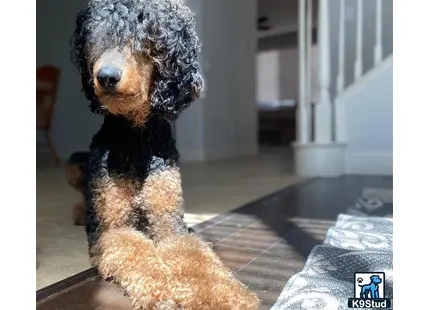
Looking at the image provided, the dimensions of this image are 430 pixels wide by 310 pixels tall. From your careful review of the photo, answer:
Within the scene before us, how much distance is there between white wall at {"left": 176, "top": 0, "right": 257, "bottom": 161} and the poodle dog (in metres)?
2.12

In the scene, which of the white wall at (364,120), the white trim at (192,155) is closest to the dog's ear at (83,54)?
the white wall at (364,120)

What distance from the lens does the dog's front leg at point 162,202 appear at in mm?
820

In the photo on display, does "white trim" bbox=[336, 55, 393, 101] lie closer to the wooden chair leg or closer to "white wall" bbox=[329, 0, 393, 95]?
"white wall" bbox=[329, 0, 393, 95]

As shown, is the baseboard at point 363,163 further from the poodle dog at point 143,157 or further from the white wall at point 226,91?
the poodle dog at point 143,157

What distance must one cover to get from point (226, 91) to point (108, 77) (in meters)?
3.50

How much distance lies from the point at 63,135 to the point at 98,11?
2.22 feet

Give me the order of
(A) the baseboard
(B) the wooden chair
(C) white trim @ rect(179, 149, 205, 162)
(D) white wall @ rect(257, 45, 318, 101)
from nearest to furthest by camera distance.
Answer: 1. (B) the wooden chair
2. (A) the baseboard
3. (C) white trim @ rect(179, 149, 205, 162)
4. (D) white wall @ rect(257, 45, 318, 101)

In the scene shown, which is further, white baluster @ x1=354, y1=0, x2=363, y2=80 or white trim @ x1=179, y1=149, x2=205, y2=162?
white trim @ x1=179, y1=149, x2=205, y2=162

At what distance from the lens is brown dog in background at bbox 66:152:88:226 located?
42.1 inches

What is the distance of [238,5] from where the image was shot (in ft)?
14.6

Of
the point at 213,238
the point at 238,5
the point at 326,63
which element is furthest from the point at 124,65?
the point at 238,5

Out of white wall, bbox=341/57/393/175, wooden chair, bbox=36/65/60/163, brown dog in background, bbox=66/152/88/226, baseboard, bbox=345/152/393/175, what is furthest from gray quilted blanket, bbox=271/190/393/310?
white wall, bbox=341/57/393/175
